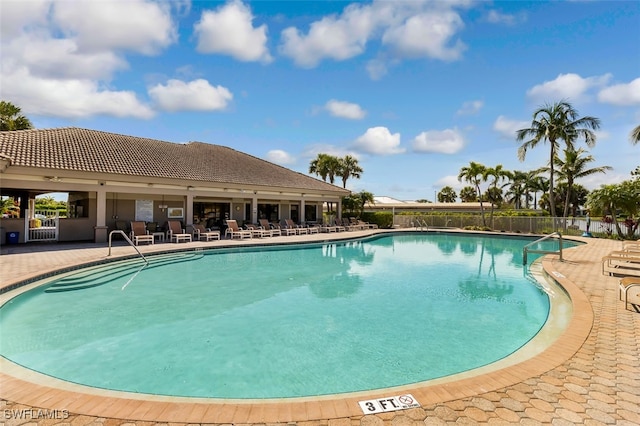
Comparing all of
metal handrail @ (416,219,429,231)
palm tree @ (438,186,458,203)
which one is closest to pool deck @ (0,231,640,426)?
metal handrail @ (416,219,429,231)

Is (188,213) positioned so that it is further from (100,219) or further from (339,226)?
(339,226)

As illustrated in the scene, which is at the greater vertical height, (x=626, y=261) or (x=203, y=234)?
(x=203, y=234)

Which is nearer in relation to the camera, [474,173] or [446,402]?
[446,402]

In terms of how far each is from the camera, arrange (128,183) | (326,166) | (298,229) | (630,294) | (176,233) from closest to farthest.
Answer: (630,294), (128,183), (176,233), (298,229), (326,166)

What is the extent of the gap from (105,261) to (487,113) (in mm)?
19993

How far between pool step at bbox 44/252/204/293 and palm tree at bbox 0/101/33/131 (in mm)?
18959

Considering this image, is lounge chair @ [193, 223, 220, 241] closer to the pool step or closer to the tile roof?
the tile roof

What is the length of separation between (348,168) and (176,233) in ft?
82.3

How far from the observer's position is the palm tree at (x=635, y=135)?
2052cm

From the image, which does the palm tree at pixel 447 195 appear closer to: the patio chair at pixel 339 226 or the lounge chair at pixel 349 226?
the lounge chair at pixel 349 226

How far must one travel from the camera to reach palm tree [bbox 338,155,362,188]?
128ft

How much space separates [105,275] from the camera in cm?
977

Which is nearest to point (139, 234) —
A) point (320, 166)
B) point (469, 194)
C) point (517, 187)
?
point (320, 166)

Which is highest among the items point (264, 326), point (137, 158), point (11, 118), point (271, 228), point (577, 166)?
point (11, 118)
